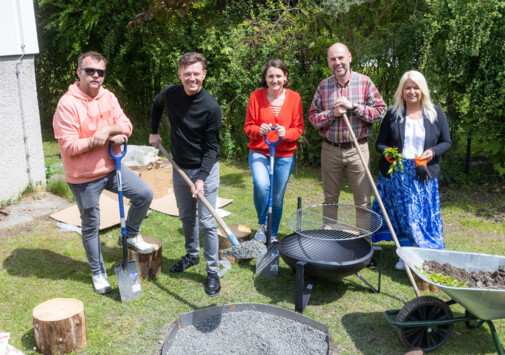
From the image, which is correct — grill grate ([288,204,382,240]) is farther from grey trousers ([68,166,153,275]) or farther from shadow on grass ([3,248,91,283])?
shadow on grass ([3,248,91,283])

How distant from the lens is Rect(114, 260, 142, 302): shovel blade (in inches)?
153

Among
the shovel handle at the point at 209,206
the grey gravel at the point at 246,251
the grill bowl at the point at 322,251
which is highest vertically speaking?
Answer: the shovel handle at the point at 209,206

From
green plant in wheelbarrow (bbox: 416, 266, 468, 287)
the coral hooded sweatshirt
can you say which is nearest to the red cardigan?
the coral hooded sweatshirt

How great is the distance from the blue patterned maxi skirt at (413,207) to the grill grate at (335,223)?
218 mm

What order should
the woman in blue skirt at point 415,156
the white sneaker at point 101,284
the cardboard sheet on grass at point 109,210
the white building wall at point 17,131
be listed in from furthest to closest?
the white building wall at point 17,131
the cardboard sheet on grass at point 109,210
the woman in blue skirt at point 415,156
the white sneaker at point 101,284

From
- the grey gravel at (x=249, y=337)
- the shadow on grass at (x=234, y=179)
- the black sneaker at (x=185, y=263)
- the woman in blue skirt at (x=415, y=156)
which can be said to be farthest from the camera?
the shadow on grass at (x=234, y=179)

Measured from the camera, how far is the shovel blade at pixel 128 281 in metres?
3.88

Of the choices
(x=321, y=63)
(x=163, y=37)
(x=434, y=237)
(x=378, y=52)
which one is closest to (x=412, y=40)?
(x=378, y=52)

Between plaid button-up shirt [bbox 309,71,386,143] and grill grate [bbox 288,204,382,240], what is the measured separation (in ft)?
2.29

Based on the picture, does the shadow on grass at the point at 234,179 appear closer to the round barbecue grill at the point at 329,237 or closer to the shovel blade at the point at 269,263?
the round barbecue grill at the point at 329,237

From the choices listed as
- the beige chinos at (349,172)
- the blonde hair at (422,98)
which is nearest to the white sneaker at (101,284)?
the beige chinos at (349,172)

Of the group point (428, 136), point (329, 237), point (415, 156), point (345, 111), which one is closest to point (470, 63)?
point (428, 136)

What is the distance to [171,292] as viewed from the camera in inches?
159

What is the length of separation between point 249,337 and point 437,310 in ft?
4.38
